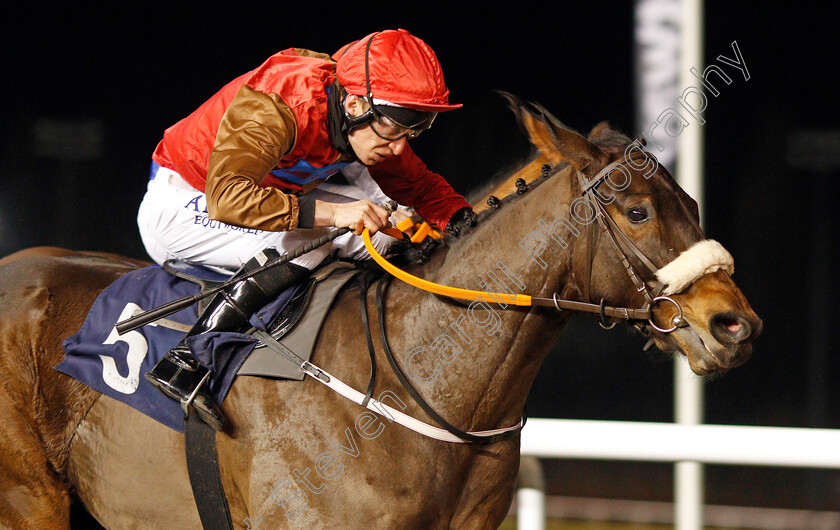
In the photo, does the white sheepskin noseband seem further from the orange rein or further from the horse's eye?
the orange rein

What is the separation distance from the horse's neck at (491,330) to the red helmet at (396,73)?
0.34 m

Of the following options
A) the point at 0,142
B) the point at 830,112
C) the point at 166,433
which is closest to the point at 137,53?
the point at 0,142

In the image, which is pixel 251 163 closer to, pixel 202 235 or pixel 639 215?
pixel 202 235

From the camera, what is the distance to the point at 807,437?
254 centimetres

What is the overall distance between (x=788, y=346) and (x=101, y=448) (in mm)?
3587

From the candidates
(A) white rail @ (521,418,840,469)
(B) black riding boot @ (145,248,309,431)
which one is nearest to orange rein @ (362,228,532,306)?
(B) black riding boot @ (145,248,309,431)

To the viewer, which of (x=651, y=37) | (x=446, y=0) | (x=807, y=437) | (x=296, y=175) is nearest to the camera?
(x=296, y=175)

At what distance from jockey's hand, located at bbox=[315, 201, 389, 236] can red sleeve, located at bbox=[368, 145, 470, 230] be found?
51 centimetres

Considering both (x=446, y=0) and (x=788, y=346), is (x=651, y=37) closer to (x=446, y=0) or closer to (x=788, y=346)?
(x=446, y=0)

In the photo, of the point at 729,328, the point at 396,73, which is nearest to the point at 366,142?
the point at 396,73

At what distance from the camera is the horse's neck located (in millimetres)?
1766

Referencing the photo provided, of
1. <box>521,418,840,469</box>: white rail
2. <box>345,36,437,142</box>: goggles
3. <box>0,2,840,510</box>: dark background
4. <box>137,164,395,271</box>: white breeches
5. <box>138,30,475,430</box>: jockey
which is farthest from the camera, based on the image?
<box>0,2,840,510</box>: dark background

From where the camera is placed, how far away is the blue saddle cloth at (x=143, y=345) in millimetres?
1854

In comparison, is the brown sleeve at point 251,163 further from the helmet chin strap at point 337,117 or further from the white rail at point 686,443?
the white rail at point 686,443
